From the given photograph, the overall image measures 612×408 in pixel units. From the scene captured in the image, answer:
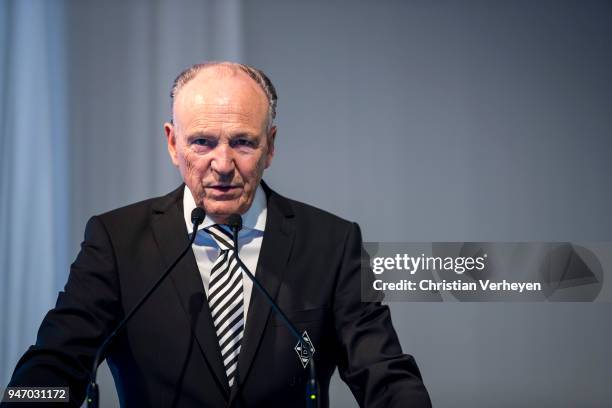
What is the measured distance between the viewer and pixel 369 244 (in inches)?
92.0

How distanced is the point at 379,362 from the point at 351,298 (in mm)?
197

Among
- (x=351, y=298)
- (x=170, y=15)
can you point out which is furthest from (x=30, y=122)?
(x=351, y=298)

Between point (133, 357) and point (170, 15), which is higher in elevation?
point (170, 15)

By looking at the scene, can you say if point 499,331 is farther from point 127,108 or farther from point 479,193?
point 127,108

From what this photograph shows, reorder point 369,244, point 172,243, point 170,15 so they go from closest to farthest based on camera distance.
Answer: point 172,243
point 369,244
point 170,15

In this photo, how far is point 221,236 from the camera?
5.42ft

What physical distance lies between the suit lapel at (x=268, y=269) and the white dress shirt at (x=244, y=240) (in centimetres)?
2

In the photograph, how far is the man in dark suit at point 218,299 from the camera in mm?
1521

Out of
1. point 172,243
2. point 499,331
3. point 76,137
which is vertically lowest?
point 499,331

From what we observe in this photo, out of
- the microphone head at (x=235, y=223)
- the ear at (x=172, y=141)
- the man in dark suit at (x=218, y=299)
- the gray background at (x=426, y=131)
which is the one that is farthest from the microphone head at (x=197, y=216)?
the gray background at (x=426, y=131)

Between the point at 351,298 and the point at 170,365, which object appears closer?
the point at 170,365

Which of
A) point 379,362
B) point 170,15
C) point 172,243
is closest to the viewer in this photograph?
point 379,362

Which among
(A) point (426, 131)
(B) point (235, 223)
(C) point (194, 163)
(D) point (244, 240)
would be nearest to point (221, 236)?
(D) point (244, 240)

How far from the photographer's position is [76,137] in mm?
2447
